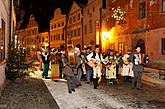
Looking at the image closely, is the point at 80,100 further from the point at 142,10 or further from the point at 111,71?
the point at 142,10

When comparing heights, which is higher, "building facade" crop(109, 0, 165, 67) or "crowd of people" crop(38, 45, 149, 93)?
"building facade" crop(109, 0, 165, 67)

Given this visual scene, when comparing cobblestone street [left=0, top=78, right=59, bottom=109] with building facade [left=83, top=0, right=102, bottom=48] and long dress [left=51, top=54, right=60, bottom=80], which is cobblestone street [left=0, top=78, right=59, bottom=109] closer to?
long dress [left=51, top=54, right=60, bottom=80]

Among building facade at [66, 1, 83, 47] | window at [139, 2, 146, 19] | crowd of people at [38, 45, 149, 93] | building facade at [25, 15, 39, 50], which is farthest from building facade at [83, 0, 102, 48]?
building facade at [25, 15, 39, 50]

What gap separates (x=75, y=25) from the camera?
178 ft

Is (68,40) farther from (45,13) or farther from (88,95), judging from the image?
(88,95)

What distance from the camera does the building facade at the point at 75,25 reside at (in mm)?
51025

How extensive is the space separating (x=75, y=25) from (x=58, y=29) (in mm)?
12003

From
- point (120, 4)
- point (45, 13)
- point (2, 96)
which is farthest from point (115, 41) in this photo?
point (45, 13)

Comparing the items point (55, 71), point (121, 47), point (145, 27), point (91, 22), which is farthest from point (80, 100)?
point (91, 22)

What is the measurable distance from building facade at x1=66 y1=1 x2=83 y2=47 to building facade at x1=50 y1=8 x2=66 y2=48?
329 centimetres

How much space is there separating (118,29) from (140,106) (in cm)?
2537

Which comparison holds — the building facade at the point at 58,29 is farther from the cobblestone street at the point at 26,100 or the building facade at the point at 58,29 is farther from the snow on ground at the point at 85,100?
the snow on ground at the point at 85,100

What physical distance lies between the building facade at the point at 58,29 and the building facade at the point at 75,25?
3.29 m

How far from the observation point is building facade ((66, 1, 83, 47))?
51025 mm
